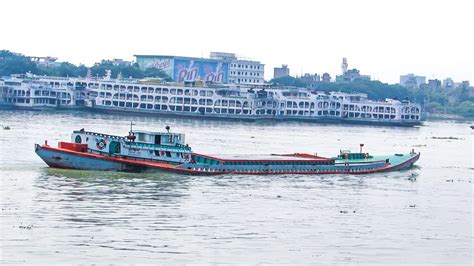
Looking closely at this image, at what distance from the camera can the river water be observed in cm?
2514

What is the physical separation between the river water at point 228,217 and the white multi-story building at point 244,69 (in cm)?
13829

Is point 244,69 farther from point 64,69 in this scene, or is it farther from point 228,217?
point 228,217

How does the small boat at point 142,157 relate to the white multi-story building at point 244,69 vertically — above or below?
below

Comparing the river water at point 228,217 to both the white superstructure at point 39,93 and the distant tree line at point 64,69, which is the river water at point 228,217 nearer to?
the white superstructure at point 39,93

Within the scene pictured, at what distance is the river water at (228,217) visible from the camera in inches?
990

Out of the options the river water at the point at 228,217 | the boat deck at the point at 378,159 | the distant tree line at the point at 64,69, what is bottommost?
the river water at the point at 228,217

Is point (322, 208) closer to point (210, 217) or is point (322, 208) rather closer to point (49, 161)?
point (210, 217)

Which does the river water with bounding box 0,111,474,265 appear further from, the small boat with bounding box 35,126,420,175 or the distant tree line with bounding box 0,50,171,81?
the distant tree line with bounding box 0,50,171,81

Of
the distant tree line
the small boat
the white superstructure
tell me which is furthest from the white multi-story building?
the small boat

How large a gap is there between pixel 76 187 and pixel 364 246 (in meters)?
12.6

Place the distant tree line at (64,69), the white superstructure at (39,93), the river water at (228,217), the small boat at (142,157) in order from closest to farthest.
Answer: the river water at (228,217)
the small boat at (142,157)
the white superstructure at (39,93)
the distant tree line at (64,69)

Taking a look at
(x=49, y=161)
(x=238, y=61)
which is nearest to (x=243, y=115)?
(x=238, y=61)

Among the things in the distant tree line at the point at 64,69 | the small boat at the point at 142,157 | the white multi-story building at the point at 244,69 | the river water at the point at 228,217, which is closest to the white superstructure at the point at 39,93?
the distant tree line at the point at 64,69

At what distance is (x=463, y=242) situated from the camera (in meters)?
28.9
